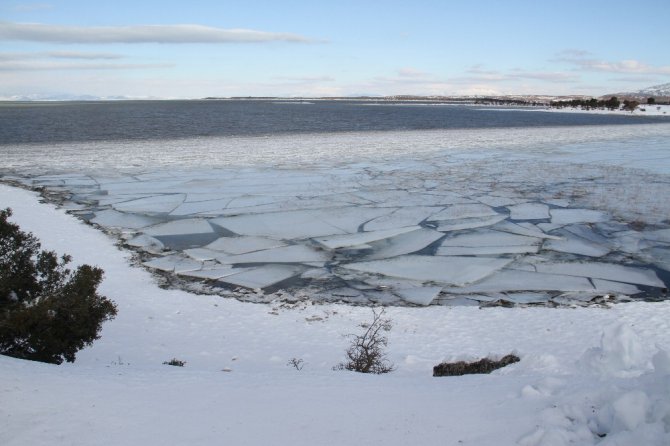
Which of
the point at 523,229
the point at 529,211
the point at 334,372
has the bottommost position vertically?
the point at 334,372

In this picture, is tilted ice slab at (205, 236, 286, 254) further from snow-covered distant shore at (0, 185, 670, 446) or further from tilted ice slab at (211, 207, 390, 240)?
snow-covered distant shore at (0, 185, 670, 446)

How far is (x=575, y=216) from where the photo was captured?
1009 cm

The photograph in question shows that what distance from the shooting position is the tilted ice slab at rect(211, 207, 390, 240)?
8984 millimetres

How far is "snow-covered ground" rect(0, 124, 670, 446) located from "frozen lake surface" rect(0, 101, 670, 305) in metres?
0.20

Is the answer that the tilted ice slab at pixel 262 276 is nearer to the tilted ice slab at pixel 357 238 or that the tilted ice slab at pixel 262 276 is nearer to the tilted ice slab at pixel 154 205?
the tilted ice slab at pixel 357 238

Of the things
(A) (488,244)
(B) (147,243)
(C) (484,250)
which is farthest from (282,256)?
(A) (488,244)

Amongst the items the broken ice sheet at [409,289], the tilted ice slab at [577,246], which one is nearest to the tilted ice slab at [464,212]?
the tilted ice slab at [577,246]

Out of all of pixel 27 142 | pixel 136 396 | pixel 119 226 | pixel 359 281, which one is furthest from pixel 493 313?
pixel 27 142

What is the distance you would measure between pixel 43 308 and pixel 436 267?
4655mm

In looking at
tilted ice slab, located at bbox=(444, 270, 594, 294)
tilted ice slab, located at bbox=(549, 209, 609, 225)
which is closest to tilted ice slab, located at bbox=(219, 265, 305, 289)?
tilted ice slab, located at bbox=(444, 270, 594, 294)

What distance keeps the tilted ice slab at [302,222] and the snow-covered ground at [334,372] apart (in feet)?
1.63

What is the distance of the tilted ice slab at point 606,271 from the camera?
22.7ft

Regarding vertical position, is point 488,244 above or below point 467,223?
below

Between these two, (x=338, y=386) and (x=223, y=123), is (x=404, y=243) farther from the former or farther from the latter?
(x=223, y=123)
